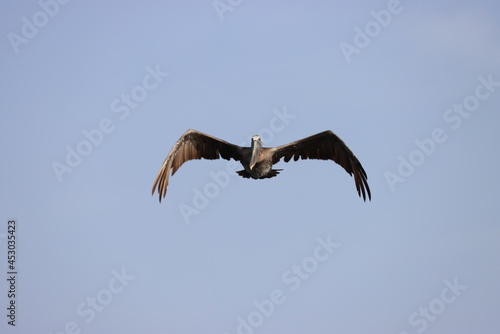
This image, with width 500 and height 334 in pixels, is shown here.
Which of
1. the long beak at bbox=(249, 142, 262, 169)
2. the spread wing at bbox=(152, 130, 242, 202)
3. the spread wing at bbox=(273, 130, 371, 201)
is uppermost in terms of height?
the spread wing at bbox=(152, 130, 242, 202)

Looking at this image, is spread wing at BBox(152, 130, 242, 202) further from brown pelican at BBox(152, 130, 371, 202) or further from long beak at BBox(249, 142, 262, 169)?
long beak at BBox(249, 142, 262, 169)

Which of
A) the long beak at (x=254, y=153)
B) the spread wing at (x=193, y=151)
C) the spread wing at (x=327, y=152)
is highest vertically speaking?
the spread wing at (x=193, y=151)

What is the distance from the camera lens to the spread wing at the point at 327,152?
23.6 metres

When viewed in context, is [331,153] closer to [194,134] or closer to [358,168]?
[358,168]

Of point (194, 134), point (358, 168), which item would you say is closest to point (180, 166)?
point (194, 134)

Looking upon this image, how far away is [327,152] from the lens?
79.9 ft

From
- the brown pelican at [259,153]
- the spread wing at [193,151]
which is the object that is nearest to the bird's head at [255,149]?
the brown pelican at [259,153]

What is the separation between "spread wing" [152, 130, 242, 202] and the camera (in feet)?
75.5

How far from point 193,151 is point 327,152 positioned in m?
3.85

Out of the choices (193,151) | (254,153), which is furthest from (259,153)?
(193,151)

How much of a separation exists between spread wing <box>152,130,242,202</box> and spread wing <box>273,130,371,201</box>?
55.1 inches

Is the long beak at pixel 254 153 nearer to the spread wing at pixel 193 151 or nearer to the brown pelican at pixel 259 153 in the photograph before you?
the brown pelican at pixel 259 153

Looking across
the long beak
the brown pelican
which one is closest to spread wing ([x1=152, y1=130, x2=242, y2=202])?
the brown pelican

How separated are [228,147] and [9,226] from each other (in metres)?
6.81
